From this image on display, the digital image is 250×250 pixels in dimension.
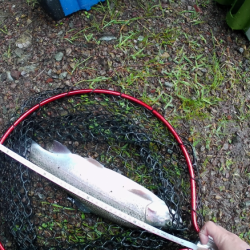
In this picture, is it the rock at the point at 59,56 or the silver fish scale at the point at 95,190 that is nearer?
the silver fish scale at the point at 95,190

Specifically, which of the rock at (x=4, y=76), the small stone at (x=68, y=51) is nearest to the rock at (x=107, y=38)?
the small stone at (x=68, y=51)

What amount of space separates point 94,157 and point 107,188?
0.32 m

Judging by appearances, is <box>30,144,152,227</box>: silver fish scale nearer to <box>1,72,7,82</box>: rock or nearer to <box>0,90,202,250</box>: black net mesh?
<box>0,90,202,250</box>: black net mesh

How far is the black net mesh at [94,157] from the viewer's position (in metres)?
2.06

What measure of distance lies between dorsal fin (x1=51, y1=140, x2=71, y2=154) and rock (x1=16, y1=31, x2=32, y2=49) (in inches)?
37.9

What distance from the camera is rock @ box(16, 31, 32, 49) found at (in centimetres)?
260

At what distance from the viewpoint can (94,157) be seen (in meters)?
2.32

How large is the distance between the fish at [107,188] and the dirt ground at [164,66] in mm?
440

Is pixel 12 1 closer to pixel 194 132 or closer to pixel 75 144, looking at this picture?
pixel 75 144

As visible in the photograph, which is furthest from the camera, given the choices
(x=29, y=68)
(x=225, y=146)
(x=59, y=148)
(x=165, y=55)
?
(x=165, y=55)

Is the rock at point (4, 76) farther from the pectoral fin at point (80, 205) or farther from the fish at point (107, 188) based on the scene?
the pectoral fin at point (80, 205)

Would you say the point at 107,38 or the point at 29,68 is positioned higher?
the point at 107,38

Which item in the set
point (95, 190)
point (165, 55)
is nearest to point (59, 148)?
point (95, 190)

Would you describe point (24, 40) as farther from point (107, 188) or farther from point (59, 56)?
point (107, 188)
